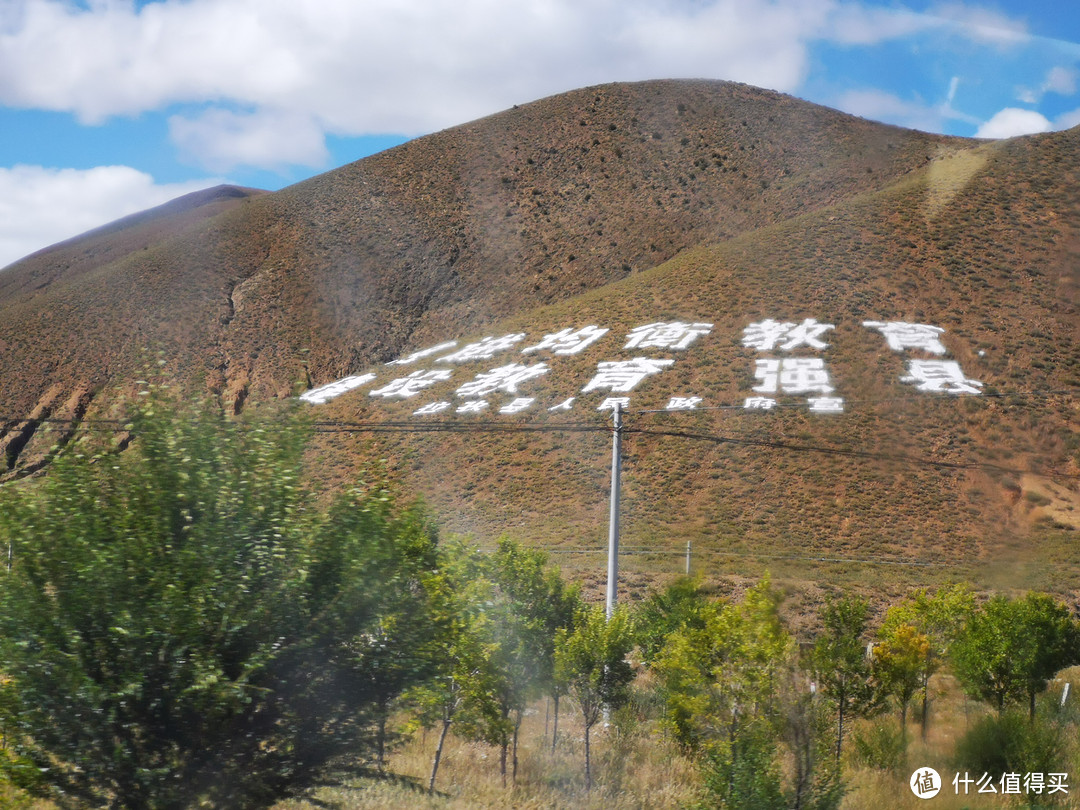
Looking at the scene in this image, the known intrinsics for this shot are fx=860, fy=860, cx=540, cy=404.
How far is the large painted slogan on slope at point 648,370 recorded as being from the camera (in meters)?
37.3

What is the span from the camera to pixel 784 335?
42.1 metres

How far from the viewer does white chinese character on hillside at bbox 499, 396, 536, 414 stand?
40.7m

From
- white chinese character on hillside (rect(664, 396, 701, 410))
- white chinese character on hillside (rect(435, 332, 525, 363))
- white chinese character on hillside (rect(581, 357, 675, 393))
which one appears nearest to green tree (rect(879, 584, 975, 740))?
white chinese character on hillside (rect(664, 396, 701, 410))

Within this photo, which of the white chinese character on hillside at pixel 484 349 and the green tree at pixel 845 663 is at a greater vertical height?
the white chinese character on hillside at pixel 484 349

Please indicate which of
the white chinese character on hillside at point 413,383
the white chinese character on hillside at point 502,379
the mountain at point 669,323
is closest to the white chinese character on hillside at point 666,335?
the mountain at point 669,323

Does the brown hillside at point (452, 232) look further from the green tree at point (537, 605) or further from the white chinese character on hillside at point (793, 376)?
the green tree at point (537, 605)

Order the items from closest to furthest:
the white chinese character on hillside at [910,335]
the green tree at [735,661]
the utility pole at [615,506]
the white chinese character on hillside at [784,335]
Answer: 1. the green tree at [735,661]
2. the utility pole at [615,506]
3. the white chinese character on hillside at [910,335]
4. the white chinese character on hillside at [784,335]

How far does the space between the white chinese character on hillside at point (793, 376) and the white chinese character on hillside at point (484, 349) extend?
53.7 feet

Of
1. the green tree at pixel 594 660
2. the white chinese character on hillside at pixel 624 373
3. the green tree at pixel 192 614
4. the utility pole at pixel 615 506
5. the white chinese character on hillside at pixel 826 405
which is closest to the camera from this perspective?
the green tree at pixel 192 614

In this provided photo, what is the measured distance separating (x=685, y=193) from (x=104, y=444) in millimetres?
68130

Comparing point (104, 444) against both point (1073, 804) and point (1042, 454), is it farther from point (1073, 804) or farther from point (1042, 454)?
point (1042, 454)

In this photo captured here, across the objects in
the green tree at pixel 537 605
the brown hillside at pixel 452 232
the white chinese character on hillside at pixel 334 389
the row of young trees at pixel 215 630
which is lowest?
the green tree at pixel 537 605

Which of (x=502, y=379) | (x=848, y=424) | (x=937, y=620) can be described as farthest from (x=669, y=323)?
(x=937, y=620)

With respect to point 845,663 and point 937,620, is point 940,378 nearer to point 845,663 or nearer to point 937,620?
point 937,620
